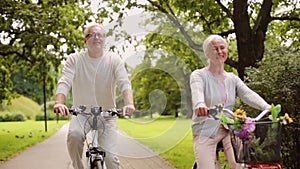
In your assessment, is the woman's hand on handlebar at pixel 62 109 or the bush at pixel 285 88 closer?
the woman's hand on handlebar at pixel 62 109

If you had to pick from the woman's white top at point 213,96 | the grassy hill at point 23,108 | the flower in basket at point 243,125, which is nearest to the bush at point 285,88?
the woman's white top at point 213,96

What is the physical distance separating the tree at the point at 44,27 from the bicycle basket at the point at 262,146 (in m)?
13.6

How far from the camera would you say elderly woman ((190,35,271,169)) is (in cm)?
505

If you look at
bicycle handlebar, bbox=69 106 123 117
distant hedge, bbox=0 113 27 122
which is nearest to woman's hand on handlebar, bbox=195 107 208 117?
bicycle handlebar, bbox=69 106 123 117

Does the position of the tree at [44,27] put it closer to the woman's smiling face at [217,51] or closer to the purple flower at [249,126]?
the woman's smiling face at [217,51]

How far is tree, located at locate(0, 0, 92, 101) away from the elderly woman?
42.4 feet

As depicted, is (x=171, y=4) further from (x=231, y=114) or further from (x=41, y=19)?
(x=231, y=114)

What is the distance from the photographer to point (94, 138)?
521cm

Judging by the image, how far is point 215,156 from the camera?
5.17m

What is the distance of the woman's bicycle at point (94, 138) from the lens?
5.04m

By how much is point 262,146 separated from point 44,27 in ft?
45.8

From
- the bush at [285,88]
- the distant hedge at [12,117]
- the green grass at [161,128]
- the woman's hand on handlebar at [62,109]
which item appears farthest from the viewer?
the distant hedge at [12,117]

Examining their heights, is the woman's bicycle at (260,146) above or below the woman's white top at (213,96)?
below

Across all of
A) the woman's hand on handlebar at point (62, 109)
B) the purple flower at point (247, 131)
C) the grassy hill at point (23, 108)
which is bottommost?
the purple flower at point (247, 131)
